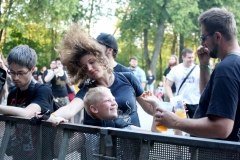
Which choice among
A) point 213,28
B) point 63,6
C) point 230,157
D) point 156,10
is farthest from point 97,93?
point 156,10

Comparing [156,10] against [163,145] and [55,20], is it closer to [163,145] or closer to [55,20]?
[55,20]

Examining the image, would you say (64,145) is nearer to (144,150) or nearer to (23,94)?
(144,150)

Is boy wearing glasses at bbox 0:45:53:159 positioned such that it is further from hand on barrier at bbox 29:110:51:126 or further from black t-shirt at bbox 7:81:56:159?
hand on barrier at bbox 29:110:51:126

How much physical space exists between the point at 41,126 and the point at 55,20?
83.5 ft

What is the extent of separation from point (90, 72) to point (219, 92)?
4.39 ft

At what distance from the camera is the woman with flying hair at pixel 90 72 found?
3750mm

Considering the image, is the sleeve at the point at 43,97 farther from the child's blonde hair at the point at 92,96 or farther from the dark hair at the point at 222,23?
the dark hair at the point at 222,23

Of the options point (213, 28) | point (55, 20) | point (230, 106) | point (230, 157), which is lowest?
point (230, 157)

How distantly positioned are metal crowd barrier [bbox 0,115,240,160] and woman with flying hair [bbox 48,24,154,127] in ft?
1.51

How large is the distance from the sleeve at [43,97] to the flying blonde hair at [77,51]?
0.83 ft

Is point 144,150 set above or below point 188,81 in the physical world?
below

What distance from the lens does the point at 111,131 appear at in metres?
2.67

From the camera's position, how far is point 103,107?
3475mm

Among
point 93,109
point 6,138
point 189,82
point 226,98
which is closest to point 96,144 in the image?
point 93,109
